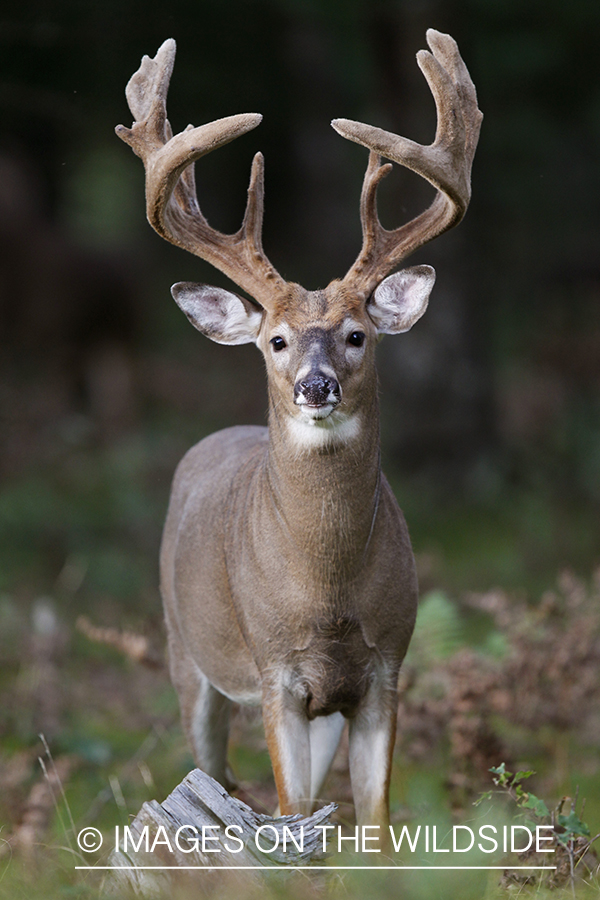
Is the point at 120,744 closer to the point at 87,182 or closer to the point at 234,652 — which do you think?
the point at 234,652

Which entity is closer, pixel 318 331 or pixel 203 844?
pixel 203 844

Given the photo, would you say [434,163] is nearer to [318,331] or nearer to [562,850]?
[318,331]

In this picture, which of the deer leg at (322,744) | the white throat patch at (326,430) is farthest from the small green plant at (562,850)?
the white throat patch at (326,430)

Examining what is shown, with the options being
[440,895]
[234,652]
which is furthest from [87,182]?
[440,895]

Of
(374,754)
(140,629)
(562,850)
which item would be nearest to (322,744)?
(374,754)

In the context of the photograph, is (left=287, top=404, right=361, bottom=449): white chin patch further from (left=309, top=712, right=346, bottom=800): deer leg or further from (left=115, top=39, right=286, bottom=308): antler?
(left=309, top=712, right=346, bottom=800): deer leg

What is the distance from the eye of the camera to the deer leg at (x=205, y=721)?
5645 millimetres

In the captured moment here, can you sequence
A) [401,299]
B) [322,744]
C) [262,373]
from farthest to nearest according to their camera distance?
[262,373] < [322,744] < [401,299]

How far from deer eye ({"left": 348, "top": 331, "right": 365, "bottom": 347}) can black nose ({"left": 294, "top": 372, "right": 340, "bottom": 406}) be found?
35cm

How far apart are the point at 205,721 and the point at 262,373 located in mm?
11712

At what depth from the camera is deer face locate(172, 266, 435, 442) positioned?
14.2 feet

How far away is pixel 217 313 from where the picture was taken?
496 centimetres

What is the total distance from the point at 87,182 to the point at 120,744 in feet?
70.1

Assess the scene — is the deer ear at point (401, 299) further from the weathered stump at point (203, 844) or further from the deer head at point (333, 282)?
the weathered stump at point (203, 844)
